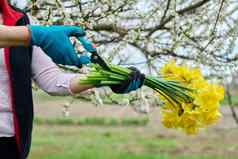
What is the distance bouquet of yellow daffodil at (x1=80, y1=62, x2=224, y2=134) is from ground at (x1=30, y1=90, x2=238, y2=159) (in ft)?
27.2

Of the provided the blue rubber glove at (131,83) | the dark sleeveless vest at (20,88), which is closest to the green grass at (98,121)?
the dark sleeveless vest at (20,88)

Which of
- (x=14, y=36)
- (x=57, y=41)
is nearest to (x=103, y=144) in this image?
(x=57, y=41)

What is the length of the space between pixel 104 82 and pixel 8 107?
1.04ft

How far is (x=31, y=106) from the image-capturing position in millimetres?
2438

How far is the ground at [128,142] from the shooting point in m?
12.5

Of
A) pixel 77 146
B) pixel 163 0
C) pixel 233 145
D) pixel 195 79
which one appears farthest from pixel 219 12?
pixel 233 145

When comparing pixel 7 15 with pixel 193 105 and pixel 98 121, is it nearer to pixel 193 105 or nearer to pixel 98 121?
pixel 193 105

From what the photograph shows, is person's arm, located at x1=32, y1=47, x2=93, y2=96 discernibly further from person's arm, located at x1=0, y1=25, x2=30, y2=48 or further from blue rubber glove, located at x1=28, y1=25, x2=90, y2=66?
person's arm, located at x1=0, y1=25, x2=30, y2=48

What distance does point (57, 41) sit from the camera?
2.08m

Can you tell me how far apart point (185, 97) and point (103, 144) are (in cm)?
1213

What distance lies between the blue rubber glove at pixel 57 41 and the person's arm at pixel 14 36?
0.03 metres

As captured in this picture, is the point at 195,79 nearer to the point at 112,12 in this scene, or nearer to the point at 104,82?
the point at 104,82

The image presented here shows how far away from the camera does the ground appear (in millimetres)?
12539

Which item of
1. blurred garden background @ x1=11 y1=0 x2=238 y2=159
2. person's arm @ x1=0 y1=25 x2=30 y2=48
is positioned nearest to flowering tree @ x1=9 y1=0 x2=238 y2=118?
blurred garden background @ x1=11 y1=0 x2=238 y2=159
